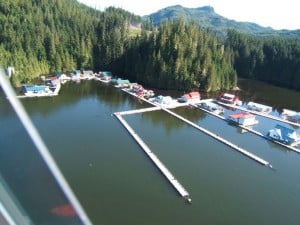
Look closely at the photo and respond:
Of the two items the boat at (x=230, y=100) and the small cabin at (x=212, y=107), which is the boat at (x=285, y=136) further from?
the boat at (x=230, y=100)

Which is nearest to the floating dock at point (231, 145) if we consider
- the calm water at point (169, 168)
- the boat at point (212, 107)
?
the calm water at point (169, 168)

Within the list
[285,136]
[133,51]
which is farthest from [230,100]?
[133,51]

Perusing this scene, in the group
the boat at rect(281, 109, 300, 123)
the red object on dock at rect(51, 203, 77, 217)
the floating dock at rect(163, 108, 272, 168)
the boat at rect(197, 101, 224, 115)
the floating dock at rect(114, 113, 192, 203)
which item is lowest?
the boat at rect(281, 109, 300, 123)

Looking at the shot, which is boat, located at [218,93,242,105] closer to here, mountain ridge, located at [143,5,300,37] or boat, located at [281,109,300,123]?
boat, located at [281,109,300,123]

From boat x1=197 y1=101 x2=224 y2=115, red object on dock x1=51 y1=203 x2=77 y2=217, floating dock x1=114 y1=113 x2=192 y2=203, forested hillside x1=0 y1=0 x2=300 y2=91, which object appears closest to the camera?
red object on dock x1=51 y1=203 x2=77 y2=217

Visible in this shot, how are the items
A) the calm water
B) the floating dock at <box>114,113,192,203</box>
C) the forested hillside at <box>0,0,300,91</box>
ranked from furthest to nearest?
the forested hillside at <box>0,0,300,91</box> < the floating dock at <box>114,113,192,203</box> < the calm water

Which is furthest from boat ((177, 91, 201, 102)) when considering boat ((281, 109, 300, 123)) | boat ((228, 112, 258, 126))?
boat ((281, 109, 300, 123))

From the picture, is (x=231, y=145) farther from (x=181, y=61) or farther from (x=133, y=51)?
(x=133, y=51)
